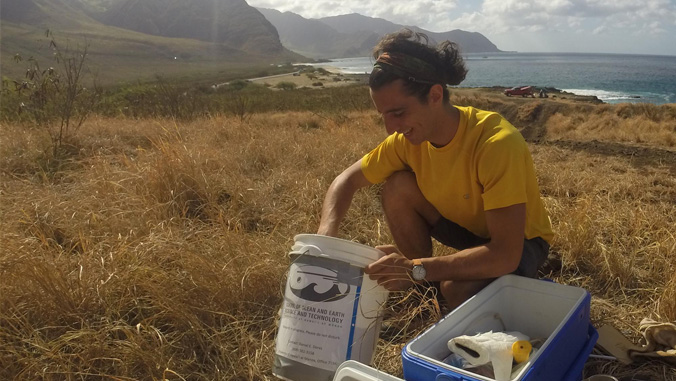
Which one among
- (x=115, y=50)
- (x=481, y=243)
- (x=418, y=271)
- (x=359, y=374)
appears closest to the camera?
(x=359, y=374)

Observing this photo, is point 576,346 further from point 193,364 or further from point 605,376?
point 193,364

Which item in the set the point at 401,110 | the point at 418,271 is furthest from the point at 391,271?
the point at 401,110

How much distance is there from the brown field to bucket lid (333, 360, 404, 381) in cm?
64

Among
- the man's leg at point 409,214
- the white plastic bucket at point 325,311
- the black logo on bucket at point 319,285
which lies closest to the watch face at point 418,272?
the white plastic bucket at point 325,311

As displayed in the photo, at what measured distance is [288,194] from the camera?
3.48 meters

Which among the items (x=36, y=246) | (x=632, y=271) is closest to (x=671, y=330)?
(x=632, y=271)

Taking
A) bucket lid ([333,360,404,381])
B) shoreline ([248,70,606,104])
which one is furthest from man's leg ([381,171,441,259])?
shoreline ([248,70,606,104])

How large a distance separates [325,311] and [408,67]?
34.8 inches

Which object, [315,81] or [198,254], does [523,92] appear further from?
[315,81]

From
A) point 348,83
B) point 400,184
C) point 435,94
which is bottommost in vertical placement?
point 400,184

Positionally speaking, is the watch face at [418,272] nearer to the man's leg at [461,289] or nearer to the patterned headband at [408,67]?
the man's leg at [461,289]

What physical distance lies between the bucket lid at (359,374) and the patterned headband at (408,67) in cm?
101

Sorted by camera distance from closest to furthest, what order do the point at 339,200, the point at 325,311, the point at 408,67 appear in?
the point at 325,311 → the point at 408,67 → the point at 339,200

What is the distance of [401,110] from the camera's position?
178 cm
